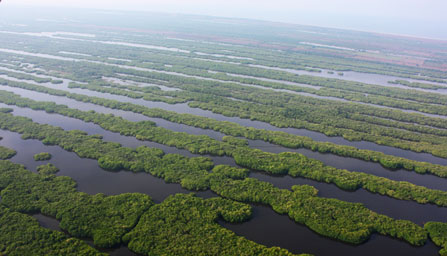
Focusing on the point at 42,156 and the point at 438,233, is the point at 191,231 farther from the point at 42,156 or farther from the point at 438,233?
the point at 42,156

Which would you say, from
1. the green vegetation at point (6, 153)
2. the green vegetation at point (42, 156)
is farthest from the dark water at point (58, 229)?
the green vegetation at point (6, 153)

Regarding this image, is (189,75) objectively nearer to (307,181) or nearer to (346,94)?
(346,94)

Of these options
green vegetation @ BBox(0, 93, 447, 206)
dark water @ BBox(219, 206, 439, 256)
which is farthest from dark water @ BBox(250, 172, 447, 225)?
dark water @ BBox(219, 206, 439, 256)

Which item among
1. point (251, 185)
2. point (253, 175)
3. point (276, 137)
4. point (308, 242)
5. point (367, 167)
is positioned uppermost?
point (276, 137)

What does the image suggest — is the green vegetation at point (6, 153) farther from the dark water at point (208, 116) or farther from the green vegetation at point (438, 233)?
the green vegetation at point (438, 233)

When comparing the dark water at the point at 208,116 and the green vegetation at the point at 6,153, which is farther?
the dark water at the point at 208,116

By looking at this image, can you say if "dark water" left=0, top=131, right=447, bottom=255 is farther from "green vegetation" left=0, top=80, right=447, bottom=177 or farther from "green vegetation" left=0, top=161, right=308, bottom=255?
"green vegetation" left=0, top=80, right=447, bottom=177

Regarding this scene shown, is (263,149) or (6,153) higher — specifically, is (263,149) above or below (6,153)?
above

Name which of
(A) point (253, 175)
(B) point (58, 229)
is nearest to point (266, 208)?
(A) point (253, 175)
